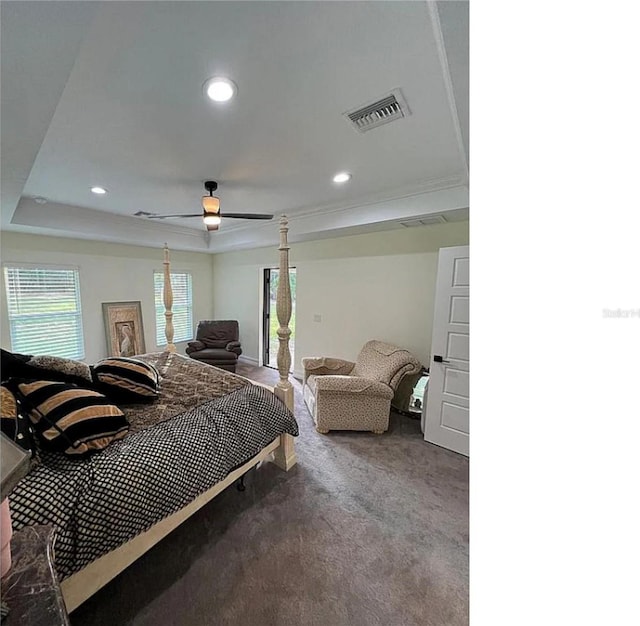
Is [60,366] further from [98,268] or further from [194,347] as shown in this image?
[98,268]

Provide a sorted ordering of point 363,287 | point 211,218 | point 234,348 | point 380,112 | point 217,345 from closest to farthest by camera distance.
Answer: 1. point 380,112
2. point 211,218
3. point 363,287
4. point 234,348
5. point 217,345

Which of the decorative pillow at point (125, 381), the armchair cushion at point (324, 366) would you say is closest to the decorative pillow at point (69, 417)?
the decorative pillow at point (125, 381)

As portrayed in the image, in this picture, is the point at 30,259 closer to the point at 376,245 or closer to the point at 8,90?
the point at 8,90

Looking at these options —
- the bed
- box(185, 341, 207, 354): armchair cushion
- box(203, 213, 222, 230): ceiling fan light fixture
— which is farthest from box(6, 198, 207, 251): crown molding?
the bed

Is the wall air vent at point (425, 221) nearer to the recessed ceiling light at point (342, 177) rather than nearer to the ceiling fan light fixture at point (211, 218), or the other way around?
the recessed ceiling light at point (342, 177)

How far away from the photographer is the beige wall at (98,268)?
13.4 ft

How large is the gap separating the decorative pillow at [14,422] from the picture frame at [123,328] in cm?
415

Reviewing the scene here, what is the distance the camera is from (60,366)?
184 cm

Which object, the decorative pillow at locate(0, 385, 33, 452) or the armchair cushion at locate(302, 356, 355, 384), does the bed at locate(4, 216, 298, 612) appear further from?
the armchair cushion at locate(302, 356, 355, 384)

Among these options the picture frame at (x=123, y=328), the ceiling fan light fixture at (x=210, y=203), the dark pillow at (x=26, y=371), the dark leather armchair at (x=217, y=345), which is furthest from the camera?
the dark leather armchair at (x=217, y=345)

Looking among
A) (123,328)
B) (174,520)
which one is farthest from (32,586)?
(123,328)

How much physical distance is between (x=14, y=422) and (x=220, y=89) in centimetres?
189

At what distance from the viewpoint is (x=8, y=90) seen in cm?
122
